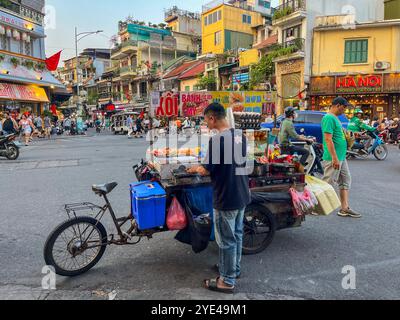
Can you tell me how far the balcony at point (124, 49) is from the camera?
165ft

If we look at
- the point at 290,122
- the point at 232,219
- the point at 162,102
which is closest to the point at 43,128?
the point at 290,122

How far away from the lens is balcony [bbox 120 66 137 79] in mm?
51625

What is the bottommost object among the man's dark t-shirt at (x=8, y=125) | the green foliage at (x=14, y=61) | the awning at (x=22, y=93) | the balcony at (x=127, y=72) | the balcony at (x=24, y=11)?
the man's dark t-shirt at (x=8, y=125)

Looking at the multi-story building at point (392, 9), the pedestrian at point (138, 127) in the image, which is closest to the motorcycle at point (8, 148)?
the pedestrian at point (138, 127)

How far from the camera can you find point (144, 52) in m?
51.0

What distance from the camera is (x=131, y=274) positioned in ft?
12.5

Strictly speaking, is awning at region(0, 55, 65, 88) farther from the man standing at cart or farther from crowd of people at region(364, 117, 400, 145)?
the man standing at cart

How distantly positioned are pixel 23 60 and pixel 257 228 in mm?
29197

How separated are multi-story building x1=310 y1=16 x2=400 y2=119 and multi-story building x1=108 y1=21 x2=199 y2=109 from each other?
27.0m

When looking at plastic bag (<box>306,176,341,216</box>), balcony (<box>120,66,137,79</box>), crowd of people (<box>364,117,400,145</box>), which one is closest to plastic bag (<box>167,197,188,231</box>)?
plastic bag (<box>306,176,341,216</box>)

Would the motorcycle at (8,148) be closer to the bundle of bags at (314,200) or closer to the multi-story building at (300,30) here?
the bundle of bags at (314,200)
